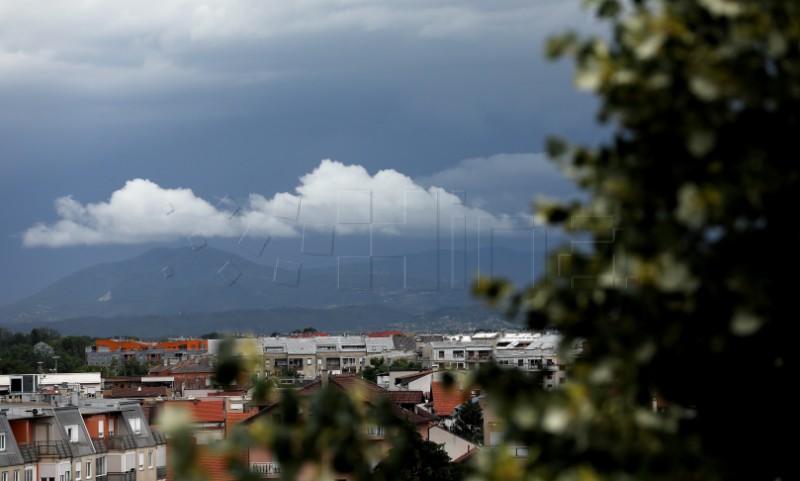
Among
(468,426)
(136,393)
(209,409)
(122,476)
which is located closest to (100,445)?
(122,476)

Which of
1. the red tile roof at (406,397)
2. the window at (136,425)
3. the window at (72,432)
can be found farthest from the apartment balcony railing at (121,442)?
the red tile roof at (406,397)

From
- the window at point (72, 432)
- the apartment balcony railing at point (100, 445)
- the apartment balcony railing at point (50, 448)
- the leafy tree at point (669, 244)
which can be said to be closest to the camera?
the leafy tree at point (669, 244)

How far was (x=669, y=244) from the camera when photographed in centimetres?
429

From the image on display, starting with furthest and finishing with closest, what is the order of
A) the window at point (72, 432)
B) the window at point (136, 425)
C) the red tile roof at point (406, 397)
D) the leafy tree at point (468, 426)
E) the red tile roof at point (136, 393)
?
the red tile roof at point (136, 393)
the red tile roof at point (406, 397)
the window at point (136, 425)
the leafy tree at point (468, 426)
the window at point (72, 432)

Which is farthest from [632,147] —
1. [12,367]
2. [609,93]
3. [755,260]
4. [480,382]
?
[12,367]

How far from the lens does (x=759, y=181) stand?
4395mm

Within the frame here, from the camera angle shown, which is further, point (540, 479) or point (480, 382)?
point (480, 382)

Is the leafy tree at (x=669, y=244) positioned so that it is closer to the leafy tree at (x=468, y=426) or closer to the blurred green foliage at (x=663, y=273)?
the blurred green foliage at (x=663, y=273)

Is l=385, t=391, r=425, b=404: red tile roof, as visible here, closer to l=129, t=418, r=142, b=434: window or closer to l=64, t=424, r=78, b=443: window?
l=129, t=418, r=142, b=434: window

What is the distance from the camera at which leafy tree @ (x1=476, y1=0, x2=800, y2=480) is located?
430cm

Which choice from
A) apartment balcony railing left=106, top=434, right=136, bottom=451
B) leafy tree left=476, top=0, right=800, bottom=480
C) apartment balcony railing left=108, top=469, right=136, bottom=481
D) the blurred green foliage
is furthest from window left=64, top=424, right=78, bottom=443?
leafy tree left=476, top=0, right=800, bottom=480

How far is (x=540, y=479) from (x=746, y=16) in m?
1.69

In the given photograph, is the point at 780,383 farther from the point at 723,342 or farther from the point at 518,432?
the point at 518,432

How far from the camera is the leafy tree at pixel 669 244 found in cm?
430
